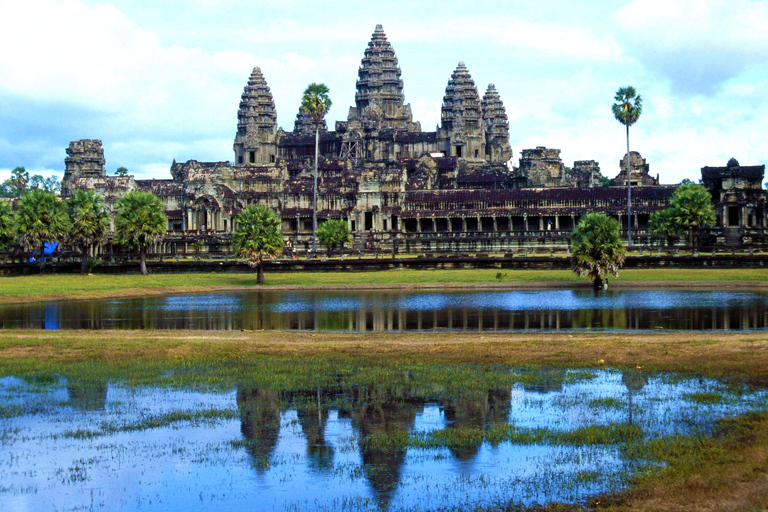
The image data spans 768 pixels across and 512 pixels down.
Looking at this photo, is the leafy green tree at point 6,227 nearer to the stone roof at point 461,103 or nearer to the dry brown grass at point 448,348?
the dry brown grass at point 448,348

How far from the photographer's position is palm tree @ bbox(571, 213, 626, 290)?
54.3 m

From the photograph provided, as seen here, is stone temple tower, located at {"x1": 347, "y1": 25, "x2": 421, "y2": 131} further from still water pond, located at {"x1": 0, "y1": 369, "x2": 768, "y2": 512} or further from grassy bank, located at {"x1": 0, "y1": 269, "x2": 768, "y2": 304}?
still water pond, located at {"x1": 0, "y1": 369, "x2": 768, "y2": 512}

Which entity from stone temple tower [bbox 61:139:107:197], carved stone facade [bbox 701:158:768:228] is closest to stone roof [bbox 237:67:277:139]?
stone temple tower [bbox 61:139:107:197]

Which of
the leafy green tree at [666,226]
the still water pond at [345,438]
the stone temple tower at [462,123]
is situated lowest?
the still water pond at [345,438]

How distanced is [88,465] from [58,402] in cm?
509

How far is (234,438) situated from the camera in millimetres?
17766

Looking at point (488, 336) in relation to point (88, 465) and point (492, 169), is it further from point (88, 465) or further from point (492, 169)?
point (492, 169)

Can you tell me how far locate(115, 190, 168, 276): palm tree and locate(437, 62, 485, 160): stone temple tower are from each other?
2716 inches

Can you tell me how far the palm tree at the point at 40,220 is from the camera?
74688 millimetres

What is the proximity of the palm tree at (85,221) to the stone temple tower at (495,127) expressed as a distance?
79.5 meters

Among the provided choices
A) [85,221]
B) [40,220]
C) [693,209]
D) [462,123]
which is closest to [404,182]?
[462,123]

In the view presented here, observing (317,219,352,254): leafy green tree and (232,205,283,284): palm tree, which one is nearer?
(232,205,283,284): palm tree

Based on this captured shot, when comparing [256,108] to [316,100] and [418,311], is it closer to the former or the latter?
[316,100]

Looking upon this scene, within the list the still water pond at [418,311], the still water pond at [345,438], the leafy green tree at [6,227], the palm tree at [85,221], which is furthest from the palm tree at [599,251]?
the leafy green tree at [6,227]
